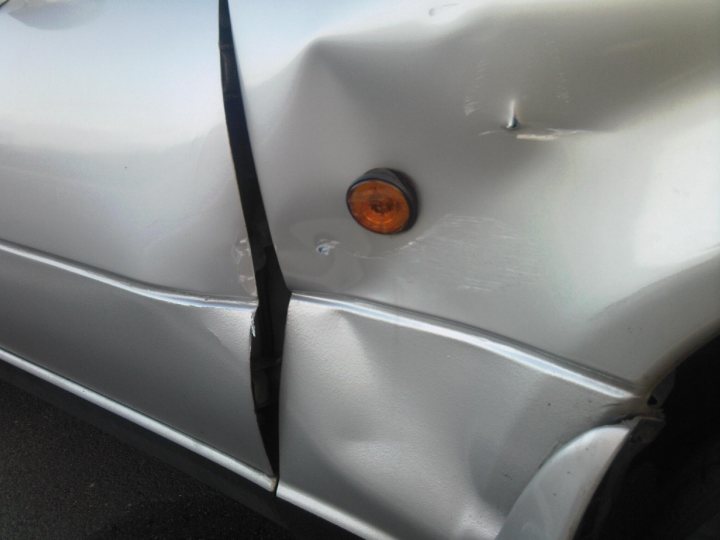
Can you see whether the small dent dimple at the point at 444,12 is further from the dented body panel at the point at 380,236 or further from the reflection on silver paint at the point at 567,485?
the reflection on silver paint at the point at 567,485

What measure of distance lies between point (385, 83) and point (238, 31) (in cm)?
32

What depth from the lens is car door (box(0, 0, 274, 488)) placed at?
128cm

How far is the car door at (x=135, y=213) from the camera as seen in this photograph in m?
1.28

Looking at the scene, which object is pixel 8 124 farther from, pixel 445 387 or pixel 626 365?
pixel 626 365

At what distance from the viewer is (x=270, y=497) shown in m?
1.46

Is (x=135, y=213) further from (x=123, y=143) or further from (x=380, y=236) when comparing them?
(x=380, y=236)

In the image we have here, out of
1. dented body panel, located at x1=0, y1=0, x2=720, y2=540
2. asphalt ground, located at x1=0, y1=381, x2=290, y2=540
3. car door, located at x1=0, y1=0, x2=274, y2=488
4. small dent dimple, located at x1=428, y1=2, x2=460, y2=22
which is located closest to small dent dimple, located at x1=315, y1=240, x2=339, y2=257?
dented body panel, located at x1=0, y1=0, x2=720, y2=540

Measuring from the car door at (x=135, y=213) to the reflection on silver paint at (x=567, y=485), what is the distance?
1.83ft

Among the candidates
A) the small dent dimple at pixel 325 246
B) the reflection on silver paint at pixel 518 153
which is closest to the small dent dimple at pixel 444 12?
the reflection on silver paint at pixel 518 153

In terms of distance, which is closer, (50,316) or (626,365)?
(626,365)

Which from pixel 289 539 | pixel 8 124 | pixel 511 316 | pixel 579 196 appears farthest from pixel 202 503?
pixel 579 196

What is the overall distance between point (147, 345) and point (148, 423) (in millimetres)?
260

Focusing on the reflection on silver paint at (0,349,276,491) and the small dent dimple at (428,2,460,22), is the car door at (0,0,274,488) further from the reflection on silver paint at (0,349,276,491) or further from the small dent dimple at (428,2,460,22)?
the small dent dimple at (428,2,460,22)

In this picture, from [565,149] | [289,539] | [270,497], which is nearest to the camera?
[565,149]
